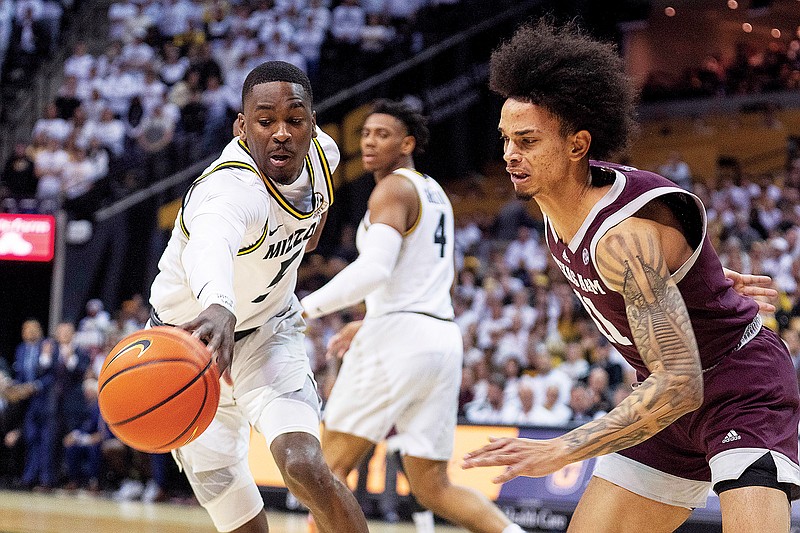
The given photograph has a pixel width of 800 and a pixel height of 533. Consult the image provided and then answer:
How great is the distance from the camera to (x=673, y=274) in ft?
11.1

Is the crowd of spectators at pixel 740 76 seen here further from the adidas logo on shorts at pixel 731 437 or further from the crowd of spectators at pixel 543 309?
the adidas logo on shorts at pixel 731 437

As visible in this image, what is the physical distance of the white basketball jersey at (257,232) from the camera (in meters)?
3.93

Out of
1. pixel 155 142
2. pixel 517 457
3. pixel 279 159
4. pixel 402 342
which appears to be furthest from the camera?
pixel 155 142

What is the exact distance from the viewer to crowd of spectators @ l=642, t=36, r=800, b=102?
20.4 metres

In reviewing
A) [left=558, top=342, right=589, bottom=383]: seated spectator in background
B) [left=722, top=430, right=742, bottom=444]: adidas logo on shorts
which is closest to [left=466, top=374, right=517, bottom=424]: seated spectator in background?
[left=558, top=342, right=589, bottom=383]: seated spectator in background

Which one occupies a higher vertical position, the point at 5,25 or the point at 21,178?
the point at 5,25

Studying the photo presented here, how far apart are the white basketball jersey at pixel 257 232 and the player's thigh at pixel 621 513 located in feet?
5.24

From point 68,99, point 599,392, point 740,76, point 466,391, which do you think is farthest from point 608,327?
point 740,76

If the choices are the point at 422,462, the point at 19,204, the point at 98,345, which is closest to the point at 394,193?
the point at 422,462

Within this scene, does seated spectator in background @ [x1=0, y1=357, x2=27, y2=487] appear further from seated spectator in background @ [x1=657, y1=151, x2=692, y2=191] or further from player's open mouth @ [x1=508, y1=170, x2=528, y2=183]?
player's open mouth @ [x1=508, y1=170, x2=528, y2=183]

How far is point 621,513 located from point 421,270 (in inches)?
103

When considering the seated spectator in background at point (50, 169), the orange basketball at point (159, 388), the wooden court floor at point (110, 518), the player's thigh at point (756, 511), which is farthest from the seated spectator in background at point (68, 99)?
the player's thigh at point (756, 511)

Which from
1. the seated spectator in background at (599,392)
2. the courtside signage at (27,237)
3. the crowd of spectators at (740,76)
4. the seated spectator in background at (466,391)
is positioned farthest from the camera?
the crowd of spectators at (740,76)

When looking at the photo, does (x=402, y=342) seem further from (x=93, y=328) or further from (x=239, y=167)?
(x=93, y=328)
